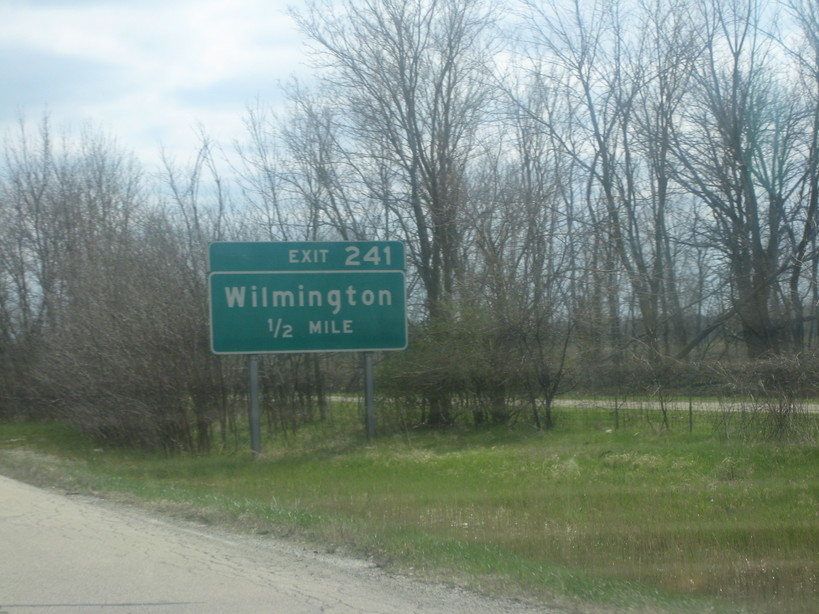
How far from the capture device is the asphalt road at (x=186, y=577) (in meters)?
6.62

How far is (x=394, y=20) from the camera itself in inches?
939

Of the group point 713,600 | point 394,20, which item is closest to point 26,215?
point 394,20

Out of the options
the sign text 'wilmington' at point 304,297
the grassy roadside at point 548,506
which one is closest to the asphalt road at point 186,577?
the grassy roadside at point 548,506

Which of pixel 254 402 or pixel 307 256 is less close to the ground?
pixel 307 256

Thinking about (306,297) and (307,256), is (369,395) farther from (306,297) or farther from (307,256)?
(307,256)

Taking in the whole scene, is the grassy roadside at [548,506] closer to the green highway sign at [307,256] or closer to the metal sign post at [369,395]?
the metal sign post at [369,395]

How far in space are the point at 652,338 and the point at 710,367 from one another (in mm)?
7540

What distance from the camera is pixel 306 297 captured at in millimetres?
18016

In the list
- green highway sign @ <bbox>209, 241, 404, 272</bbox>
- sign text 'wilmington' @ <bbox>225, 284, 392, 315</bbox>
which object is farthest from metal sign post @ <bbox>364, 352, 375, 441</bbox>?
green highway sign @ <bbox>209, 241, 404, 272</bbox>

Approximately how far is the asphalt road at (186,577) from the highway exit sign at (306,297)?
7.77 metres

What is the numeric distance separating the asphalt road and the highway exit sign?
7.77 metres

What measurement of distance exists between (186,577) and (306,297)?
10853 millimetres

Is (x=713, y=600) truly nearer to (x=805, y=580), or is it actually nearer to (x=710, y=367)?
(x=805, y=580)

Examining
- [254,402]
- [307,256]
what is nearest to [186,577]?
[254,402]
